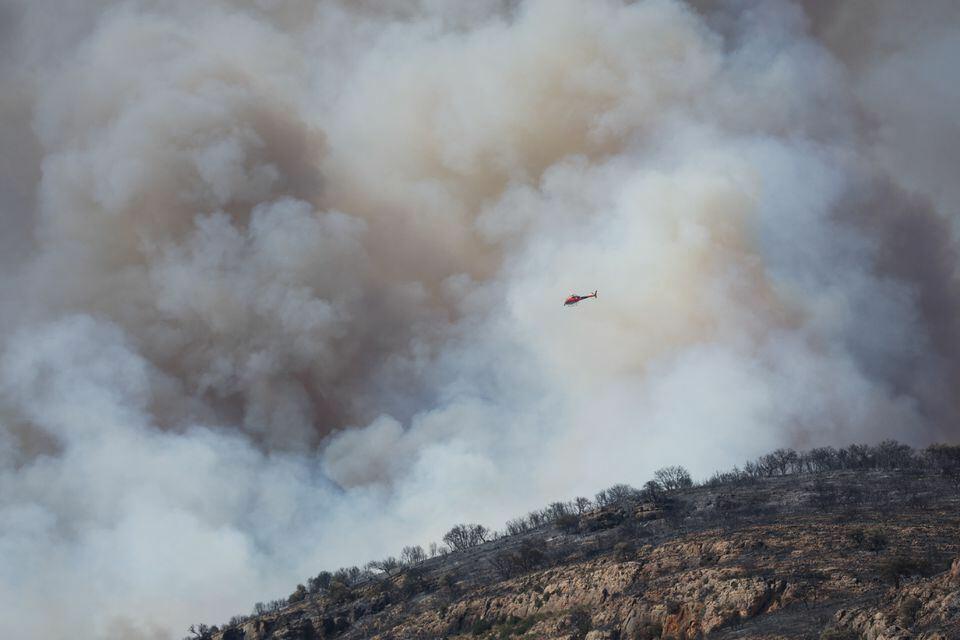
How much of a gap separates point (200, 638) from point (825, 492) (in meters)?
103

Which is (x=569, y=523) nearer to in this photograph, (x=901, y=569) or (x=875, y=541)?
(x=875, y=541)

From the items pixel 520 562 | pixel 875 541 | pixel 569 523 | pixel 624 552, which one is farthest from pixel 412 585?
pixel 875 541

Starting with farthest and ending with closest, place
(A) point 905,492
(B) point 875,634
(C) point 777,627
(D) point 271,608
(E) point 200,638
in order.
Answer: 1. (D) point 271,608
2. (E) point 200,638
3. (A) point 905,492
4. (C) point 777,627
5. (B) point 875,634

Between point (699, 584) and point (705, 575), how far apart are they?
66.2 inches

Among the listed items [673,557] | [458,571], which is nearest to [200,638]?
[458,571]

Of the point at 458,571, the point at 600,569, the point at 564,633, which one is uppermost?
the point at 458,571

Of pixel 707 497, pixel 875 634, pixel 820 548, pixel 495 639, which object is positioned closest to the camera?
pixel 875 634

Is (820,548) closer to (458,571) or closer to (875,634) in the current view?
(875,634)

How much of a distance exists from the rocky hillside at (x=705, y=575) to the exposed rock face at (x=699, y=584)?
195 millimetres

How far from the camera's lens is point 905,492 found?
319ft

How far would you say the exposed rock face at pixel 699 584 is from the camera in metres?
61.6

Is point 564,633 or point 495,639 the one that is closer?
point 564,633

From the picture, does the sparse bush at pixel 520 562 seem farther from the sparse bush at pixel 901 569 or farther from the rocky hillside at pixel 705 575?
the sparse bush at pixel 901 569

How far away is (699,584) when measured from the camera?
250ft
